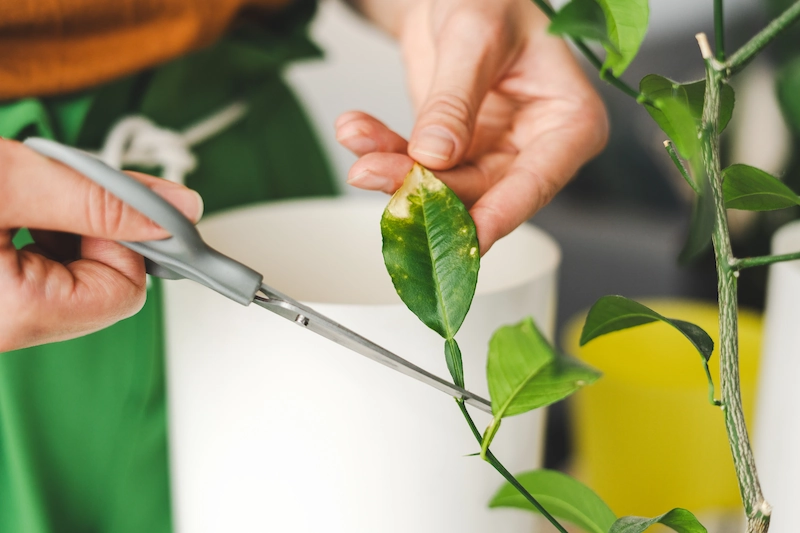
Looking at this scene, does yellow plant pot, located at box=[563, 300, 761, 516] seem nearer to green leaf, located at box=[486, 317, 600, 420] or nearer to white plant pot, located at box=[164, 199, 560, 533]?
white plant pot, located at box=[164, 199, 560, 533]

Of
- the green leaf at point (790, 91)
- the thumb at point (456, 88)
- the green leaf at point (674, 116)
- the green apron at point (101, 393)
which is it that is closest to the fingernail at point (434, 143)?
the thumb at point (456, 88)

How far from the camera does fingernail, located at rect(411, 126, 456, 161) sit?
1.06ft

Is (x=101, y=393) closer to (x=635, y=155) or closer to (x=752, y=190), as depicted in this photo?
(x=752, y=190)

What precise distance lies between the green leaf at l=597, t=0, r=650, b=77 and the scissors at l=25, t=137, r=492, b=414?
0.44 ft

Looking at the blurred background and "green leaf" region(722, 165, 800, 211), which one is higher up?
the blurred background

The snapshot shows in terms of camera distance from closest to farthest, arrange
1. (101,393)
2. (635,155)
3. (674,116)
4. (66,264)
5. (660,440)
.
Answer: (674,116)
(66,264)
(101,393)
(660,440)
(635,155)

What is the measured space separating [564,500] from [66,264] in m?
0.24

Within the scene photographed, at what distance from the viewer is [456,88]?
14.0 inches

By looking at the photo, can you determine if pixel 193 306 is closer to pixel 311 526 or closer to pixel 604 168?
pixel 311 526

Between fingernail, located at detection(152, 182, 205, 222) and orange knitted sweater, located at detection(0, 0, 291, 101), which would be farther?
orange knitted sweater, located at detection(0, 0, 291, 101)

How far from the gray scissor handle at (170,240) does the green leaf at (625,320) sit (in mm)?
130

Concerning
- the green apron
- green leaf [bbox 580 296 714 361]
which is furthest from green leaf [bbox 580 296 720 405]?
the green apron

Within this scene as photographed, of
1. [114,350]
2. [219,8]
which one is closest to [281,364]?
[114,350]

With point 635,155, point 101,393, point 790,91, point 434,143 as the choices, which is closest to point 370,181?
point 434,143
